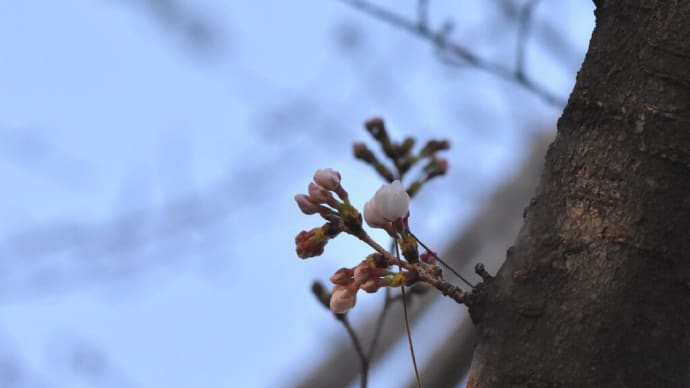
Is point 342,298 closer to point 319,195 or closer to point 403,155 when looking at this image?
point 319,195

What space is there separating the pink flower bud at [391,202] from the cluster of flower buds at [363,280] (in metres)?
0.04

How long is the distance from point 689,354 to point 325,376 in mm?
2145

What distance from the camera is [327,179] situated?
0.85 m

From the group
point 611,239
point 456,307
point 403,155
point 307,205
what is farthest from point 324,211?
point 456,307

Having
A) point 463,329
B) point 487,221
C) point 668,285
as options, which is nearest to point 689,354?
point 668,285

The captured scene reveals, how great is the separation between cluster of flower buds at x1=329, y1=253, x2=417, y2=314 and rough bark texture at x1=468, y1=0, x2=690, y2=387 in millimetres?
74

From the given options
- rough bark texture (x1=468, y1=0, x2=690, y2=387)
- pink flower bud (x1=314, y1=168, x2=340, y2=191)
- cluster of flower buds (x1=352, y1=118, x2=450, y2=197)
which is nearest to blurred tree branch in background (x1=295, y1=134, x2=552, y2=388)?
cluster of flower buds (x1=352, y1=118, x2=450, y2=197)

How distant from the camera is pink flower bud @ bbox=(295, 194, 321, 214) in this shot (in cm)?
83

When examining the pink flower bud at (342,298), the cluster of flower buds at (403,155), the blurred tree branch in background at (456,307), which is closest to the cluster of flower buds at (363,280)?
the pink flower bud at (342,298)

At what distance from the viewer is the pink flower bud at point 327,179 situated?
2.77ft

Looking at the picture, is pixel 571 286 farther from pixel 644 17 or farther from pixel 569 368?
pixel 644 17

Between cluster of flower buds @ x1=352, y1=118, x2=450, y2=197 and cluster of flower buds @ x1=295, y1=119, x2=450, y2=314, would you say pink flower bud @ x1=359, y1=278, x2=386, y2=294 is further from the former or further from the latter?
cluster of flower buds @ x1=352, y1=118, x2=450, y2=197

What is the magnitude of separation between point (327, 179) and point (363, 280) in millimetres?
122

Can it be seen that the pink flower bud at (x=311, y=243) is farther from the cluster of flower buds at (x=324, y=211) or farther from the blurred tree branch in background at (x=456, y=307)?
the blurred tree branch in background at (x=456, y=307)
